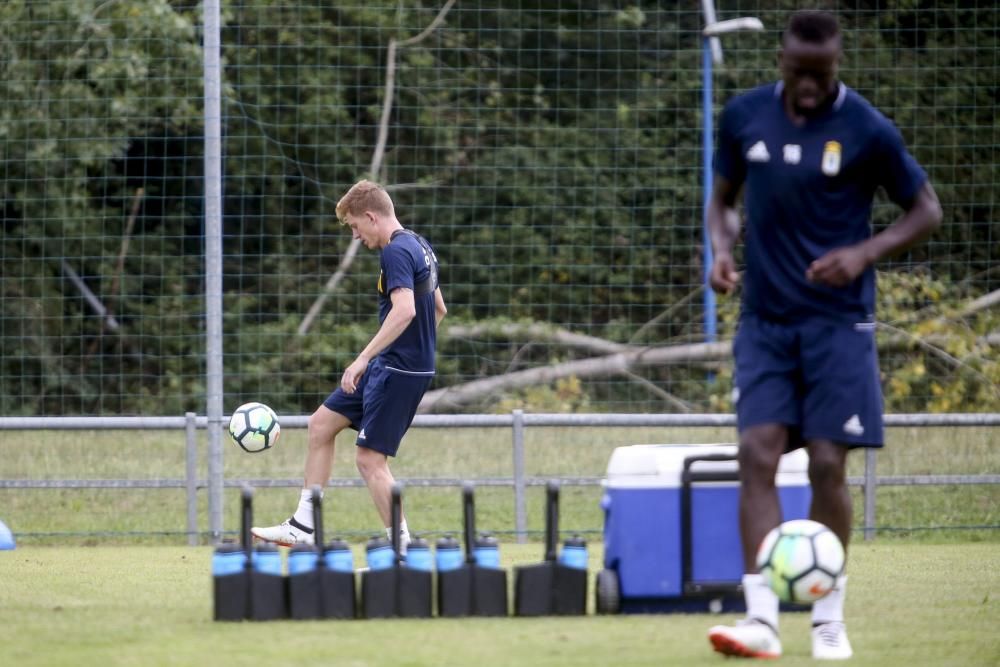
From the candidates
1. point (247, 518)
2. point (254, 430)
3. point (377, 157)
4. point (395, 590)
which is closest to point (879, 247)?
point (395, 590)

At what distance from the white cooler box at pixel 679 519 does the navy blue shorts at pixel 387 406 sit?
7.03ft

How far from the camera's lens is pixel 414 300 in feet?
25.5

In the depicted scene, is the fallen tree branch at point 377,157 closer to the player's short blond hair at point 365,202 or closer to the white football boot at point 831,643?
the player's short blond hair at point 365,202

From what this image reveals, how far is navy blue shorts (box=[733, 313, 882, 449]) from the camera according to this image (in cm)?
487

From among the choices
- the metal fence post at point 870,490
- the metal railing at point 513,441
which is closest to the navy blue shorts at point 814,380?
the metal railing at point 513,441

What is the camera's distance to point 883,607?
244 inches

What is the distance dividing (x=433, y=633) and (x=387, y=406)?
262 cm

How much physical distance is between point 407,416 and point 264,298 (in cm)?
936

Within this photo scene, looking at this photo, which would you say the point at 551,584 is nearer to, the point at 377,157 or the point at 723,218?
the point at 723,218

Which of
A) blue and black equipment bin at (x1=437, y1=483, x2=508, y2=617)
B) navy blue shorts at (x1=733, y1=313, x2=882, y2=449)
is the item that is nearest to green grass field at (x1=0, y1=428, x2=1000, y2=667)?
blue and black equipment bin at (x1=437, y1=483, x2=508, y2=617)

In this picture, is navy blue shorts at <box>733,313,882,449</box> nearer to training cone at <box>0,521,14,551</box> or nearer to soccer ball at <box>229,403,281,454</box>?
soccer ball at <box>229,403,281,454</box>

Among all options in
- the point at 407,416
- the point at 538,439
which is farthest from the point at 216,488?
the point at 407,416

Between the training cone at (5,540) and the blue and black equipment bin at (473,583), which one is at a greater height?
the blue and black equipment bin at (473,583)

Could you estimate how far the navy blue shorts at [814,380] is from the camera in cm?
487
